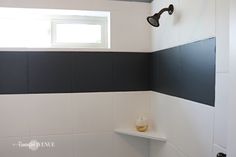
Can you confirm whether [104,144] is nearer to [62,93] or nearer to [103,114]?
[103,114]

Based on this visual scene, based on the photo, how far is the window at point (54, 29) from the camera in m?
1.79

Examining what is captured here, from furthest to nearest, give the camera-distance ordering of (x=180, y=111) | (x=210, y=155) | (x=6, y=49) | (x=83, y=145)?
(x=83, y=145), (x=6, y=49), (x=180, y=111), (x=210, y=155)

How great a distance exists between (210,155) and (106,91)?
984mm

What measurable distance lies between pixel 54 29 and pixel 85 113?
0.79m

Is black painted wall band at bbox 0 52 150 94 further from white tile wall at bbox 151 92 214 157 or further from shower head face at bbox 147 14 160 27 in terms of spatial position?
shower head face at bbox 147 14 160 27

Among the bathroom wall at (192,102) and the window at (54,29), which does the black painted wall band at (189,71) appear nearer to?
the bathroom wall at (192,102)

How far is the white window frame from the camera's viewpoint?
6.09 feet

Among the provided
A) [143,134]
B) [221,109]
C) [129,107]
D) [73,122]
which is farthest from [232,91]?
[73,122]

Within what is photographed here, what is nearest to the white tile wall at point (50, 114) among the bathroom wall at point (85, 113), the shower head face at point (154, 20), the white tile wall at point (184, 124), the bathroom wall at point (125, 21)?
the bathroom wall at point (85, 113)

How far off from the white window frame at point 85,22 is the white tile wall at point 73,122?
452 mm

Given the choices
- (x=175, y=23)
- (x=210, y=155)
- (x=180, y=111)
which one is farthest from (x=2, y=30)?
(x=210, y=155)

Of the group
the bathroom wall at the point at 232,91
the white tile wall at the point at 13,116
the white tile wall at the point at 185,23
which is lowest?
the white tile wall at the point at 13,116

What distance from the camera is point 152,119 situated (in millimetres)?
1788

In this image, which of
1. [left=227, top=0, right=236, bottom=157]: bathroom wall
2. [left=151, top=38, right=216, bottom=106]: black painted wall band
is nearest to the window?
[left=151, top=38, right=216, bottom=106]: black painted wall band
